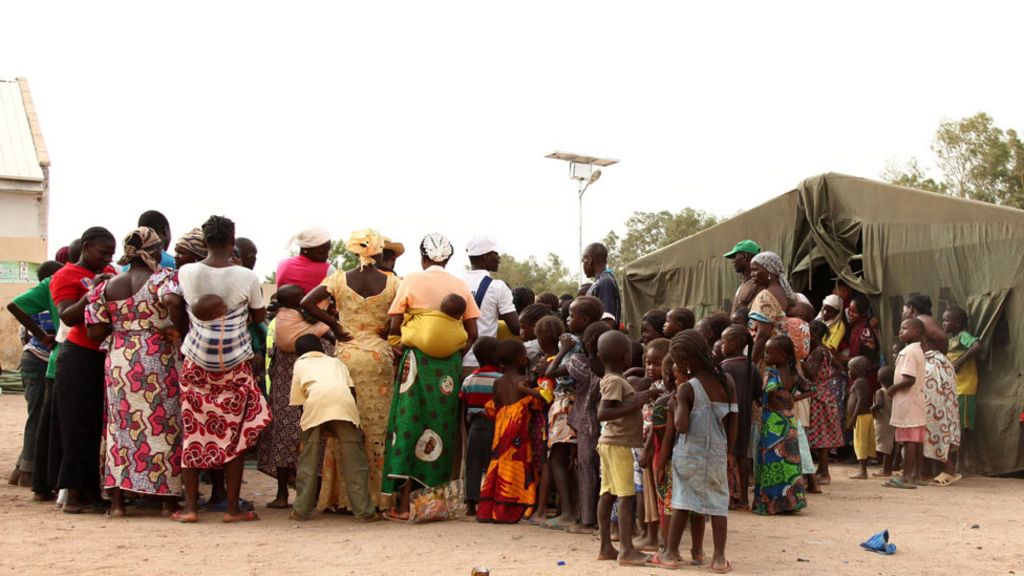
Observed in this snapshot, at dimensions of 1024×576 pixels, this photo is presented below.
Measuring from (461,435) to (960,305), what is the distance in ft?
17.6

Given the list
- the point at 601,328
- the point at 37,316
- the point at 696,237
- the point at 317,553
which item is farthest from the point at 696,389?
the point at 696,237

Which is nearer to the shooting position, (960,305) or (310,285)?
(310,285)

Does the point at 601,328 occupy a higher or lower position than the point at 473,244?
lower

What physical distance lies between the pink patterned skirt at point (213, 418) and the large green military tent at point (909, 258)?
6573mm

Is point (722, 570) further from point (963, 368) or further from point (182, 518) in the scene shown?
point (963, 368)

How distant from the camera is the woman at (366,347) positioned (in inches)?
268

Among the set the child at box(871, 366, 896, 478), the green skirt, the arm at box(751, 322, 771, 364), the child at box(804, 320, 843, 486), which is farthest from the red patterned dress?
the child at box(871, 366, 896, 478)

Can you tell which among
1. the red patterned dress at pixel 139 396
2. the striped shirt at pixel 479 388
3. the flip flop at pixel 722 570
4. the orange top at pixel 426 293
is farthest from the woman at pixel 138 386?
the flip flop at pixel 722 570

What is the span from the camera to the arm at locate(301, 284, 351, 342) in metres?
6.71

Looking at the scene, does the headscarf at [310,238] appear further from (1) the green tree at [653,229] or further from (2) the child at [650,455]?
(1) the green tree at [653,229]

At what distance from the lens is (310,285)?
23.1 ft

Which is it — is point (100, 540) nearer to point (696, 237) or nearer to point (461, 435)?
point (461, 435)

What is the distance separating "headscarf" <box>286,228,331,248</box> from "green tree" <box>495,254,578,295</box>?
3752 centimetres

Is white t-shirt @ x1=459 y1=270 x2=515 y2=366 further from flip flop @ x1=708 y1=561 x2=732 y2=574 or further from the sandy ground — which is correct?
flip flop @ x1=708 y1=561 x2=732 y2=574
